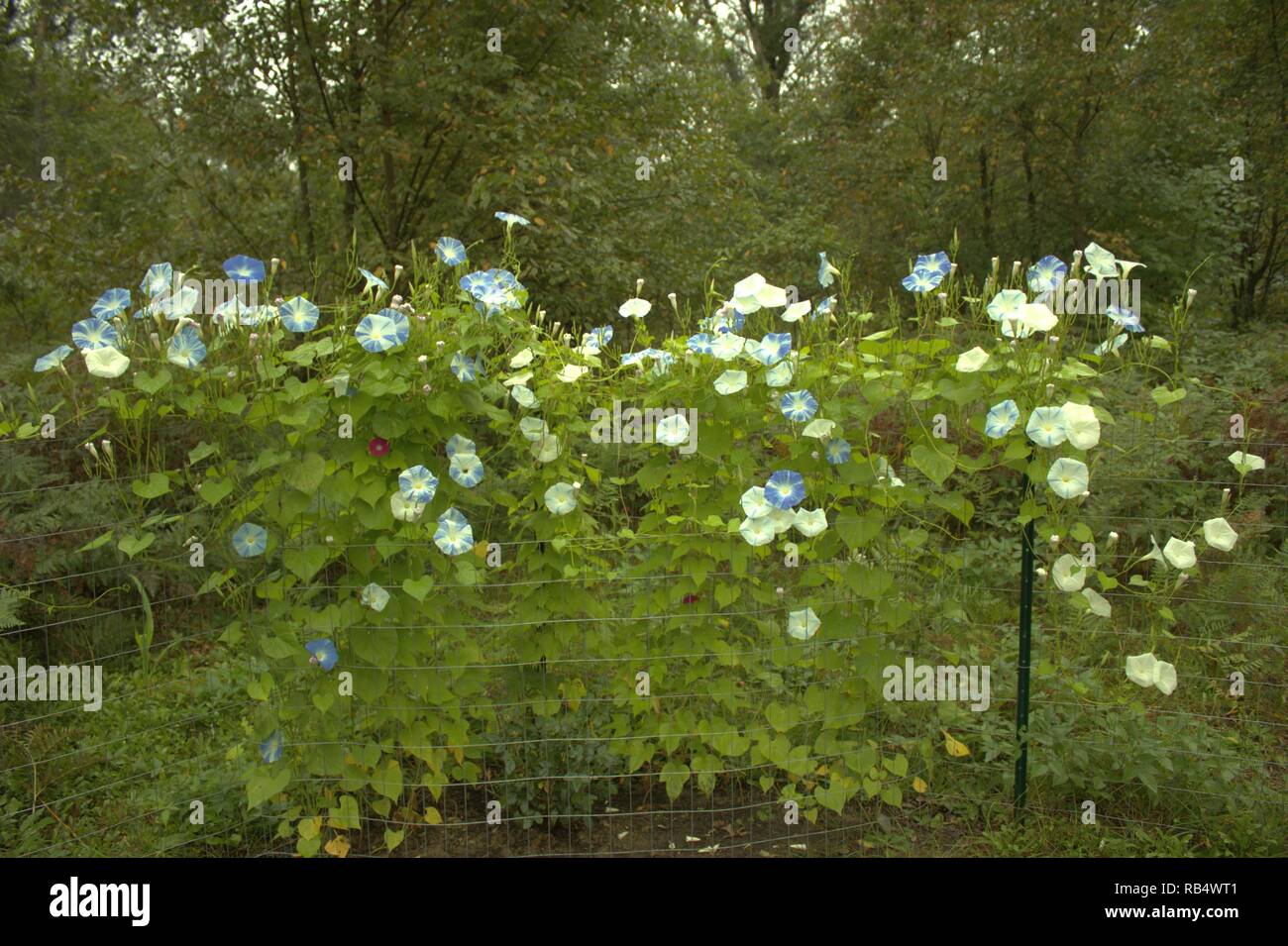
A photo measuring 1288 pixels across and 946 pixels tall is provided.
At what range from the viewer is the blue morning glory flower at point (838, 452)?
2.39m

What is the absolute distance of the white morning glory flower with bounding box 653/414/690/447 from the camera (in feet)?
7.61

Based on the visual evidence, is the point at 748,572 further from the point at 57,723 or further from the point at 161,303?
the point at 57,723

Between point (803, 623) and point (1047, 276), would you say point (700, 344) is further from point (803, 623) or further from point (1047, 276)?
point (1047, 276)

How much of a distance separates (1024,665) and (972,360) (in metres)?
0.86

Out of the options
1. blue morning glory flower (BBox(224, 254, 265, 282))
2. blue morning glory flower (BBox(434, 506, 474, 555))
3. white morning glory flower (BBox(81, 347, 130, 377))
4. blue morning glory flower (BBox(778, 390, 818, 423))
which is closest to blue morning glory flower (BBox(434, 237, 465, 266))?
blue morning glory flower (BBox(224, 254, 265, 282))

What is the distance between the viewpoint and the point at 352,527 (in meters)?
2.43

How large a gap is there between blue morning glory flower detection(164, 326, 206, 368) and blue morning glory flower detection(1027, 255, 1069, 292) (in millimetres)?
1980

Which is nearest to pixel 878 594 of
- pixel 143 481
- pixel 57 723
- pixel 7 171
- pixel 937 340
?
pixel 937 340

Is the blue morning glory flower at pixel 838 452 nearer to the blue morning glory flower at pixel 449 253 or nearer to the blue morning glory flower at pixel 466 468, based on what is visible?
the blue morning glory flower at pixel 466 468

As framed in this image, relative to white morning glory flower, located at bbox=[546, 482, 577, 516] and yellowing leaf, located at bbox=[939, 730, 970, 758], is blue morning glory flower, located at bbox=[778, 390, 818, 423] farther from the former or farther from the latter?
yellowing leaf, located at bbox=[939, 730, 970, 758]

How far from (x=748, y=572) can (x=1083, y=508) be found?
83.9 inches

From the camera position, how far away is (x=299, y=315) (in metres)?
2.30

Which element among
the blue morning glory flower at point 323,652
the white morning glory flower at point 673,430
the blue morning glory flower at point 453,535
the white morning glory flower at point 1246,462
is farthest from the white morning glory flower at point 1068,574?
the blue morning glory flower at point 323,652

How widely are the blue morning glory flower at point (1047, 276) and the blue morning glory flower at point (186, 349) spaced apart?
6.50ft
